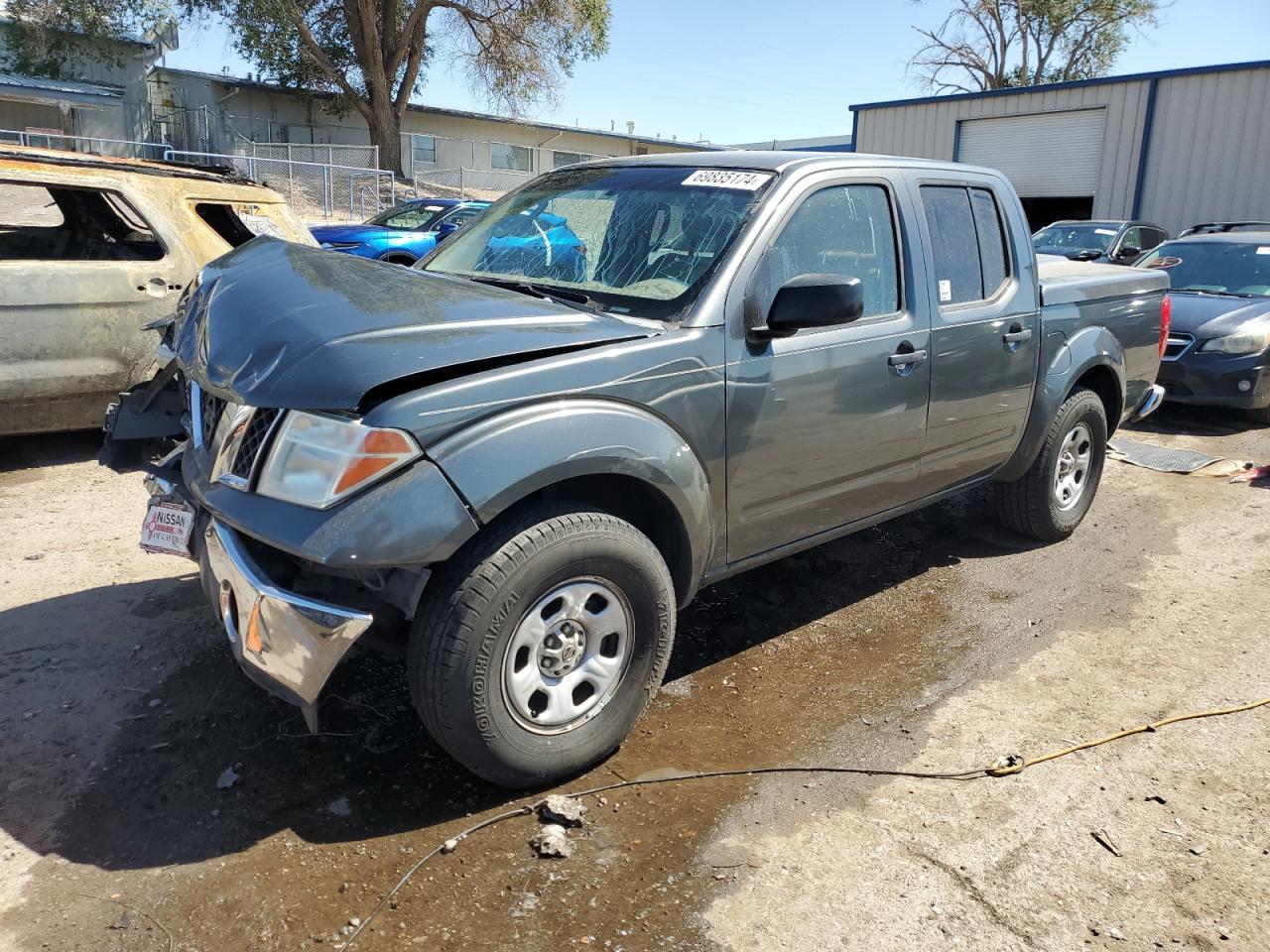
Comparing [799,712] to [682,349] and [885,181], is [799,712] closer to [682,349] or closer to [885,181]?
[682,349]

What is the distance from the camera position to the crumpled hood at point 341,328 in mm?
2568

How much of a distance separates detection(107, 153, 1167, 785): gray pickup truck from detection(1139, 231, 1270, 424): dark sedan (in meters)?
4.81

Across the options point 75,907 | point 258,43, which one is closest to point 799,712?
point 75,907

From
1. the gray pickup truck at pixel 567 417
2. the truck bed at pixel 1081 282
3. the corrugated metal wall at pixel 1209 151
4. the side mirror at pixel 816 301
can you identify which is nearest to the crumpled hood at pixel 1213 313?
the truck bed at pixel 1081 282

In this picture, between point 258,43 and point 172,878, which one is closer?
point 172,878

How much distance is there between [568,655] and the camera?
115 inches

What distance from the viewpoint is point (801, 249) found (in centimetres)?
357

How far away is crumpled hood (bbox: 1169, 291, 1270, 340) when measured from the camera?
8.36m

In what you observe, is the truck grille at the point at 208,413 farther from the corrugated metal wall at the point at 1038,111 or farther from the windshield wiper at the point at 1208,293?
the corrugated metal wall at the point at 1038,111

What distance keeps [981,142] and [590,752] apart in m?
21.8

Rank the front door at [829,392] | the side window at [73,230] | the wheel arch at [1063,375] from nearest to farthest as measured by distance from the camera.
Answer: the front door at [829,392]
the wheel arch at [1063,375]
the side window at [73,230]

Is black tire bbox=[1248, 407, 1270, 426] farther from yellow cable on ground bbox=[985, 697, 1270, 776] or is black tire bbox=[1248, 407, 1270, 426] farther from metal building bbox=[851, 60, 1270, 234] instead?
metal building bbox=[851, 60, 1270, 234]

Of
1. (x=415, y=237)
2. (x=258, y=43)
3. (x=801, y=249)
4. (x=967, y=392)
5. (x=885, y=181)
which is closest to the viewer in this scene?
(x=801, y=249)

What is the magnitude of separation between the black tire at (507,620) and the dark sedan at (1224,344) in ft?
23.2
